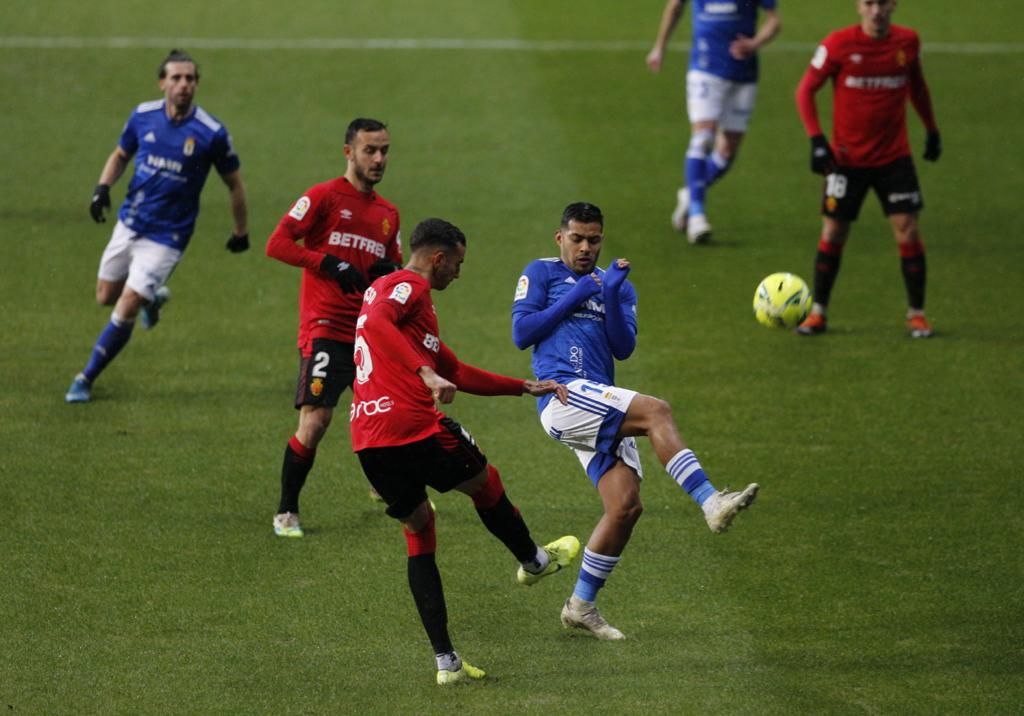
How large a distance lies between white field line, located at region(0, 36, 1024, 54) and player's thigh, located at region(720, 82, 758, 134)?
534 centimetres

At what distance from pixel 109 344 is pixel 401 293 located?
15.4 ft

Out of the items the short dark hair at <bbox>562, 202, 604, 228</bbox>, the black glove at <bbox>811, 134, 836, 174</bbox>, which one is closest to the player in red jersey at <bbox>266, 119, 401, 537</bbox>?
the short dark hair at <bbox>562, 202, 604, 228</bbox>

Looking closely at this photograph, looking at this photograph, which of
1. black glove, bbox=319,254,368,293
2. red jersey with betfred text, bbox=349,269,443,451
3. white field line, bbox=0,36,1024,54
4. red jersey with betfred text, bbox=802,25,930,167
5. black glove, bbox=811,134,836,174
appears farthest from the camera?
white field line, bbox=0,36,1024,54

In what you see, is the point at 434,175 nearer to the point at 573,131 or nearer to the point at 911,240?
the point at 573,131

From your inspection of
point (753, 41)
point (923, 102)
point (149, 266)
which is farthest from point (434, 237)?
point (753, 41)

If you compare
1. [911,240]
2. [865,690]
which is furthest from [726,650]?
[911,240]

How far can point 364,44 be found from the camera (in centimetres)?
2041

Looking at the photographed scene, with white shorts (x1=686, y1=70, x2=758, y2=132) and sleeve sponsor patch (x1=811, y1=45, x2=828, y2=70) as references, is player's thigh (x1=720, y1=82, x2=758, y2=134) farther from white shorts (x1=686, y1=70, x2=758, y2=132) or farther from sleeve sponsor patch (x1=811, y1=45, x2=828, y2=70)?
sleeve sponsor patch (x1=811, y1=45, x2=828, y2=70)

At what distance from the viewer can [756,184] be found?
17094 mm

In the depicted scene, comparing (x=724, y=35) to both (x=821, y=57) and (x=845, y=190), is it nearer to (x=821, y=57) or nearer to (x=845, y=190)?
(x=821, y=57)

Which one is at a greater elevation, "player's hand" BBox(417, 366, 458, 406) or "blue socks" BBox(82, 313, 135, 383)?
"player's hand" BBox(417, 366, 458, 406)

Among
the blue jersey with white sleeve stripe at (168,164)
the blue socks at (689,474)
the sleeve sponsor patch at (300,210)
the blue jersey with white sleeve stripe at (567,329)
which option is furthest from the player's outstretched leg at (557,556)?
the blue jersey with white sleeve stripe at (168,164)

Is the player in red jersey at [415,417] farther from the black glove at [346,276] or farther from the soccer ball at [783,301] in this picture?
the soccer ball at [783,301]

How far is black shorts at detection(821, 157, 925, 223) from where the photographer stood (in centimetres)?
1256
